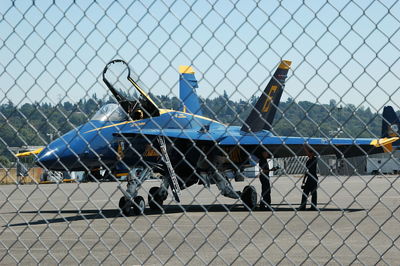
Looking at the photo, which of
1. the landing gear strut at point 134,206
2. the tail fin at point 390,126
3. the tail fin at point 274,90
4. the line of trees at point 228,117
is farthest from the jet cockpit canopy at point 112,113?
the tail fin at point 390,126

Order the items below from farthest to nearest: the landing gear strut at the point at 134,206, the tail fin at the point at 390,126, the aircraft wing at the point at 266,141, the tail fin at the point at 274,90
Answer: the landing gear strut at the point at 134,206
the aircraft wing at the point at 266,141
the tail fin at the point at 274,90
the tail fin at the point at 390,126

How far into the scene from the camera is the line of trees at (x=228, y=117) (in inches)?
178

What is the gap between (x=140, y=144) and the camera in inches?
686

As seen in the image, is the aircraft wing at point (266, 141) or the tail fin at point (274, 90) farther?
the aircraft wing at point (266, 141)

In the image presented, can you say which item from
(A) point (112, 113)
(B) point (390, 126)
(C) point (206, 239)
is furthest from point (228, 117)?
(A) point (112, 113)

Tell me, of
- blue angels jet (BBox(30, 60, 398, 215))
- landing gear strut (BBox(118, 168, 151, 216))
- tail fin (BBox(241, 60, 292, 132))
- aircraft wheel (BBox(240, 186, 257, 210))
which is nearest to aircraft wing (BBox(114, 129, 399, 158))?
blue angels jet (BBox(30, 60, 398, 215))

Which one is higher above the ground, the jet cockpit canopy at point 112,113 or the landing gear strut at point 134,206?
the jet cockpit canopy at point 112,113

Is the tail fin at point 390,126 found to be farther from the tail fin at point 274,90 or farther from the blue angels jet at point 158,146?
the blue angels jet at point 158,146

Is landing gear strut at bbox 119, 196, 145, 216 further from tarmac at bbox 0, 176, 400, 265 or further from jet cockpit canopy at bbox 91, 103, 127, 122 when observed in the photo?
jet cockpit canopy at bbox 91, 103, 127, 122

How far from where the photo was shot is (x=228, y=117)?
500 centimetres

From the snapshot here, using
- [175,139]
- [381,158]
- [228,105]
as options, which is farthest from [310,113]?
[381,158]

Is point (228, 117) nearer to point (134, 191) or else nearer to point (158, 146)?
point (134, 191)

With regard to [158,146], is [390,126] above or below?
above

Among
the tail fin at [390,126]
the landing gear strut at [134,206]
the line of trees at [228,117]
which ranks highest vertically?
the tail fin at [390,126]
